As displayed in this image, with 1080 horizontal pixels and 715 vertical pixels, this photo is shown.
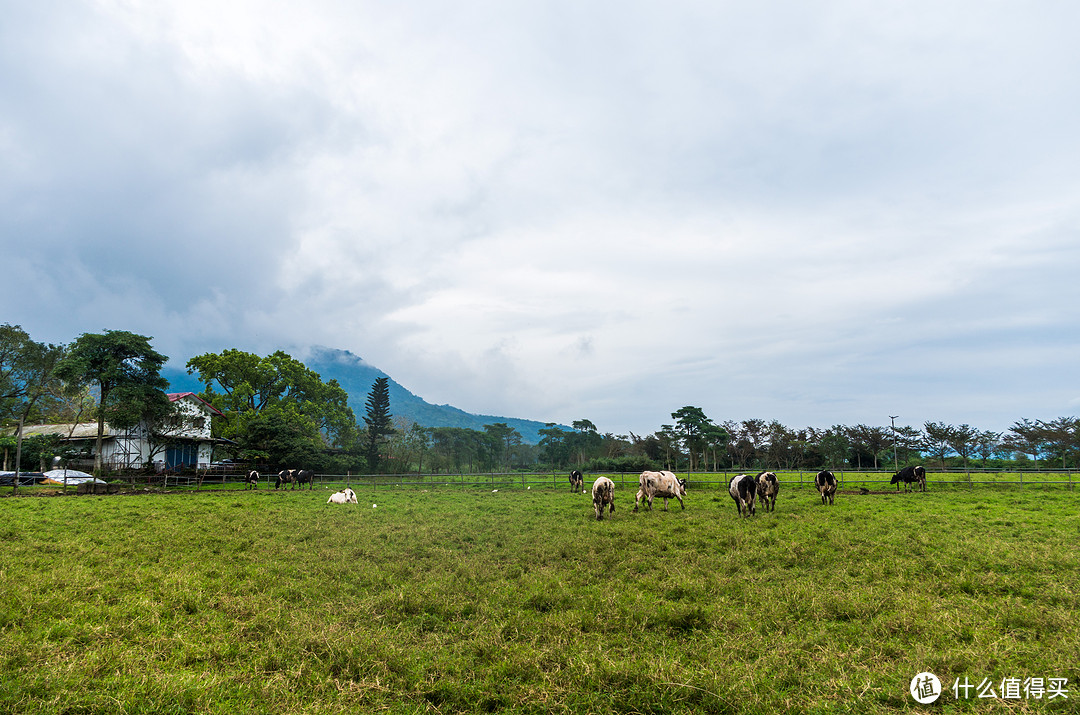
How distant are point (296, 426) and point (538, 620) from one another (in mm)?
48655

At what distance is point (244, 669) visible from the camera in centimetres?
514

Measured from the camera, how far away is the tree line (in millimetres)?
40344

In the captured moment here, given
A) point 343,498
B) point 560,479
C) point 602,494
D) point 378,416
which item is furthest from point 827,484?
point 378,416

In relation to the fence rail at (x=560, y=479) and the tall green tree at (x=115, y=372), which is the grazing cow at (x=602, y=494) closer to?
the fence rail at (x=560, y=479)

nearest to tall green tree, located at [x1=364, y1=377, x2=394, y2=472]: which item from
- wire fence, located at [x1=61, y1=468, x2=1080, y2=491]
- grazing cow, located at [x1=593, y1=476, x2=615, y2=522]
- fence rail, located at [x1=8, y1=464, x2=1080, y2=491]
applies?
fence rail, located at [x1=8, y1=464, x2=1080, y2=491]

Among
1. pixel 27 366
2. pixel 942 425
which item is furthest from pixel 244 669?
pixel 942 425

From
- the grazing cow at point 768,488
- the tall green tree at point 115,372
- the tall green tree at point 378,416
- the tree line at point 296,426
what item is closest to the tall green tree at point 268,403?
the tree line at point 296,426

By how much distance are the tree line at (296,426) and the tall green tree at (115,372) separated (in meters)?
0.08

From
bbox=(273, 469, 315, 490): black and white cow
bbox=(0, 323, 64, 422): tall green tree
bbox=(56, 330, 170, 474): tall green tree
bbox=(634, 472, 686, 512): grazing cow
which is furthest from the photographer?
bbox=(0, 323, 64, 422): tall green tree

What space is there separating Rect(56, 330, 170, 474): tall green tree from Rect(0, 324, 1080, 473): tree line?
8 cm

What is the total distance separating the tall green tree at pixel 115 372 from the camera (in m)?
38.4

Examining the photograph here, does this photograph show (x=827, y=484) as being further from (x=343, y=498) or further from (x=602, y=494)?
(x=343, y=498)

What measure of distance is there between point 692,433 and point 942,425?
28086mm

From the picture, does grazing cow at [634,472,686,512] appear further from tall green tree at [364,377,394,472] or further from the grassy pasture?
tall green tree at [364,377,394,472]
